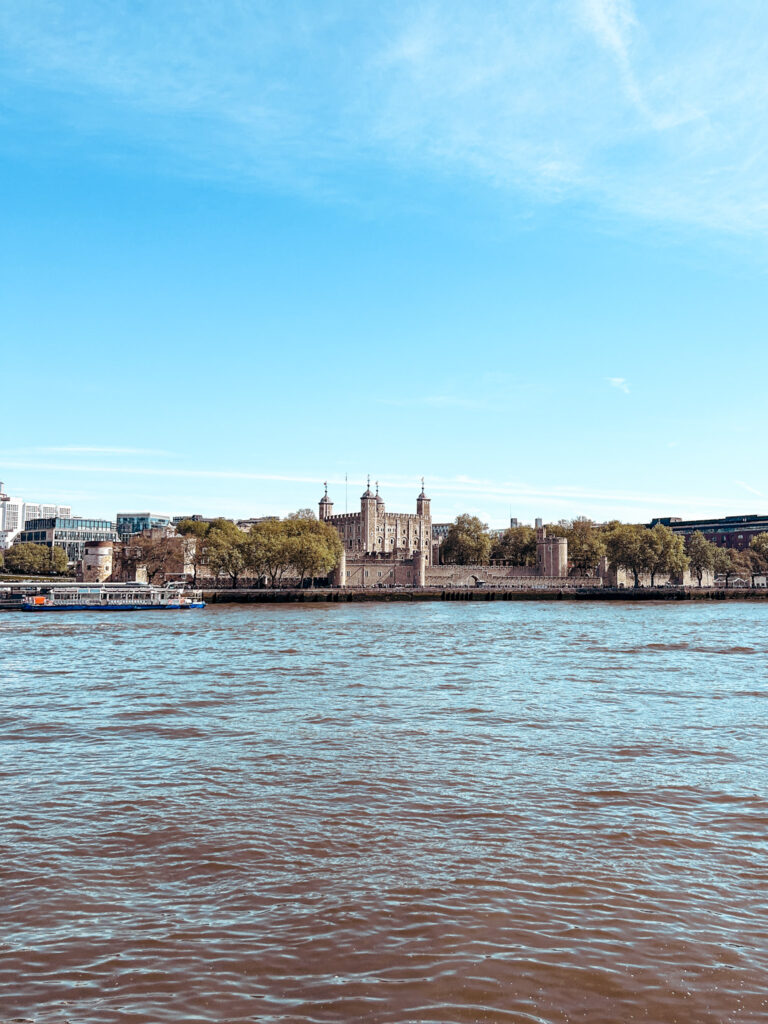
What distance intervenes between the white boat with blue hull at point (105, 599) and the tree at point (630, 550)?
185ft

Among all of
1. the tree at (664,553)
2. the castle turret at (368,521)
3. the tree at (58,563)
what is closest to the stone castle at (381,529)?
the castle turret at (368,521)

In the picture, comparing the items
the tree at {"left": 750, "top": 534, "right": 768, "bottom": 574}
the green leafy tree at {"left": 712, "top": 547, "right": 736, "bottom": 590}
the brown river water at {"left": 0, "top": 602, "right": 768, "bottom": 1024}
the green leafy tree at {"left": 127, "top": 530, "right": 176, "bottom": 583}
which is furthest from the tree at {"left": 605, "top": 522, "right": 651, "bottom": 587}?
the brown river water at {"left": 0, "top": 602, "right": 768, "bottom": 1024}

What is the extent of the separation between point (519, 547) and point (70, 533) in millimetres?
83441

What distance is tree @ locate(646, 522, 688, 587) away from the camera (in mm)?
107188

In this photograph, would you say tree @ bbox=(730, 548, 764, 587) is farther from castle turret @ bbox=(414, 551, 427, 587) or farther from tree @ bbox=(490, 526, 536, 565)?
castle turret @ bbox=(414, 551, 427, 587)

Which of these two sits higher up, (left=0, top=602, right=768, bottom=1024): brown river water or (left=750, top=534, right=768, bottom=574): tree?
(left=750, top=534, right=768, bottom=574): tree

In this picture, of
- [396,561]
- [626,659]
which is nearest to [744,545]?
[396,561]

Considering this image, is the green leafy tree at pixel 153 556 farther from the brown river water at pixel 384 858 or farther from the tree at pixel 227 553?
the brown river water at pixel 384 858

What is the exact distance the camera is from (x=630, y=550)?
353ft

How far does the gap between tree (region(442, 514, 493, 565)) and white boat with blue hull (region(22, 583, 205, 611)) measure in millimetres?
56549

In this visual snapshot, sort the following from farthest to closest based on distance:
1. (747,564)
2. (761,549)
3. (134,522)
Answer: (134,522), (761,549), (747,564)

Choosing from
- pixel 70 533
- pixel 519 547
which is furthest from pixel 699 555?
pixel 70 533

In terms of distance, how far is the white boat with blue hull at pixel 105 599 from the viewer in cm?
6681

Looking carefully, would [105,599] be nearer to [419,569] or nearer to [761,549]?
[419,569]
